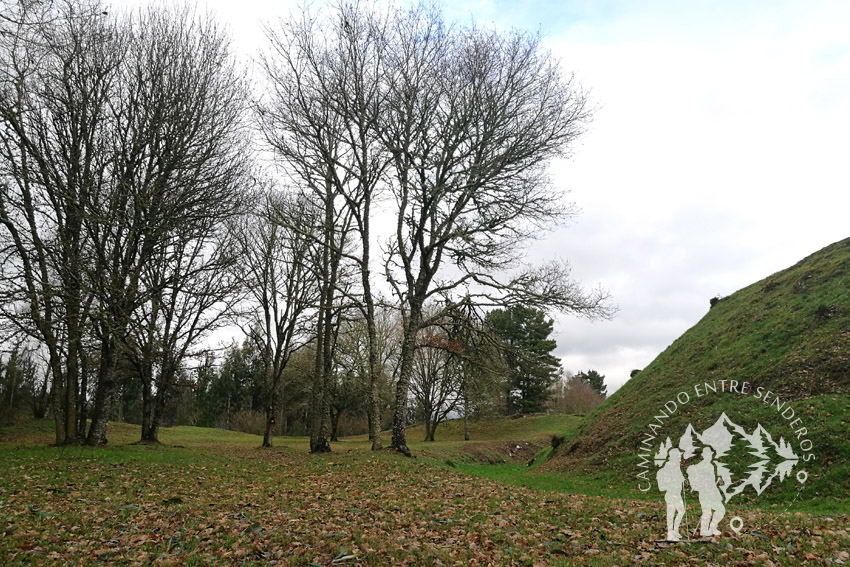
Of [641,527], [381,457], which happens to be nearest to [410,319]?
[381,457]

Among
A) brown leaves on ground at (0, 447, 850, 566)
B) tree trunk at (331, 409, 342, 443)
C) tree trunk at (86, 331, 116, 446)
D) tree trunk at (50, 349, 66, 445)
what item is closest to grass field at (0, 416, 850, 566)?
brown leaves on ground at (0, 447, 850, 566)

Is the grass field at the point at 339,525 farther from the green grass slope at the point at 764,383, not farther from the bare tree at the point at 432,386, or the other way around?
the bare tree at the point at 432,386

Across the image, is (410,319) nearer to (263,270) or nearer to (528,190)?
(528,190)

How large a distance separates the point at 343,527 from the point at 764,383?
507 inches

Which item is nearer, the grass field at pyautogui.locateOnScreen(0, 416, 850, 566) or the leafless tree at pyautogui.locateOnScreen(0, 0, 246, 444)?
the grass field at pyautogui.locateOnScreen(0, 416, 850, 566)

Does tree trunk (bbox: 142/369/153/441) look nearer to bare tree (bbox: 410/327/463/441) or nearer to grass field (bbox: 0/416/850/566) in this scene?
grass field (bbox: 0/416/850/566)

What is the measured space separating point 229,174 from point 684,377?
1723 centimetres

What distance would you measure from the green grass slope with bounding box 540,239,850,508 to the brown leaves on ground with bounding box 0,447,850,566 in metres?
4.80

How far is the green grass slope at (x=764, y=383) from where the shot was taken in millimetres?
10953

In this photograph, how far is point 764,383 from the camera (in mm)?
13812

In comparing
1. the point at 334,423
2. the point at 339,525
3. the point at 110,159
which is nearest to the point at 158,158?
the point at 110,159

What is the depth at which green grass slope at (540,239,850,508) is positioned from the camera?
1095 cm

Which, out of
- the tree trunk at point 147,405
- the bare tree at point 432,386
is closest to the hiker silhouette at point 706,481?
the tree trunk at point 147,405

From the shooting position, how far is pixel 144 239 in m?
14.1
